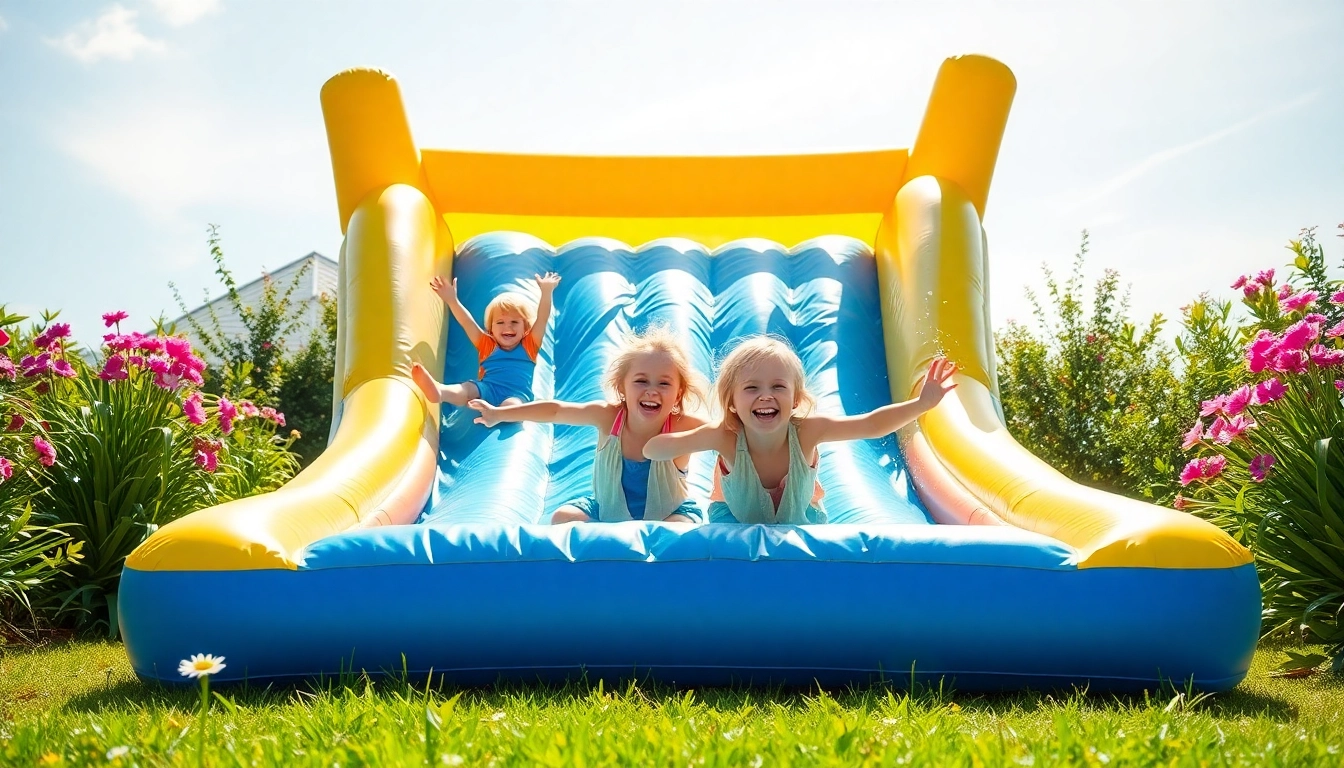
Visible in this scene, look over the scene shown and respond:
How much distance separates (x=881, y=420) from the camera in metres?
2.81

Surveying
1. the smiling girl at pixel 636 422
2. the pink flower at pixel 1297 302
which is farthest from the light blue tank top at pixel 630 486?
the pink flower at pixel 1297 302

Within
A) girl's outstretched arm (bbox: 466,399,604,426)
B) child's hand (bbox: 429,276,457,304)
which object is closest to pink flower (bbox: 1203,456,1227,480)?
girl's outstretched arm (bbox: 466,399,604,426)

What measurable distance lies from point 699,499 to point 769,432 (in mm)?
727

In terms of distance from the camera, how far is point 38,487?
353 cm

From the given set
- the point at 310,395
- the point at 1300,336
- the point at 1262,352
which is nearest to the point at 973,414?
the point at 1262,352

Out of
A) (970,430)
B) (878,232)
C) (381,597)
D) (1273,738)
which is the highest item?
(878,232)

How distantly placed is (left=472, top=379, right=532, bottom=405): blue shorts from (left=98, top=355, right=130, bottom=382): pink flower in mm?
1148

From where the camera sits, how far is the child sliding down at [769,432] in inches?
109

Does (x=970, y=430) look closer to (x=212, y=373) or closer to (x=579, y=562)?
(x=579, y=562)

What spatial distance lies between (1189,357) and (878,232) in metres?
2.14

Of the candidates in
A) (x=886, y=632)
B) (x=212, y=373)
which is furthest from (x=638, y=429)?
(x=212, y=373)

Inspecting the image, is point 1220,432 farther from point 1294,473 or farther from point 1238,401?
point 1294,473

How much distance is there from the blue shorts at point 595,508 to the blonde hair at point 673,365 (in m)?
0.27

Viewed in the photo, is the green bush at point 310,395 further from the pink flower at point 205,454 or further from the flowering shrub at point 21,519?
the flowering shrub at point 21,519
